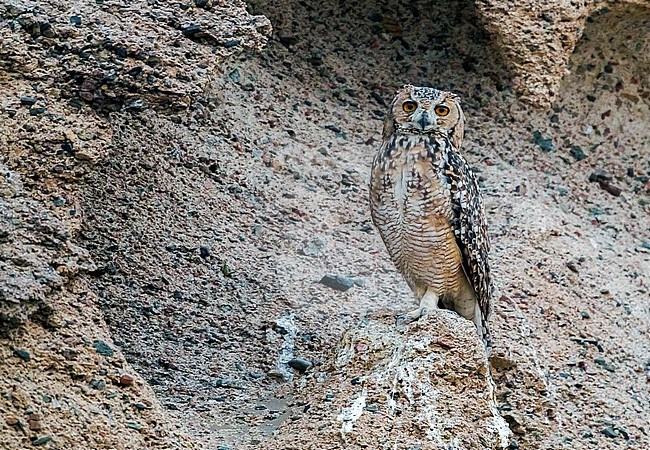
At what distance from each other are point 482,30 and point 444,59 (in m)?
0.22

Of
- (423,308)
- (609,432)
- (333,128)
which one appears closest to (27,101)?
(423,308)

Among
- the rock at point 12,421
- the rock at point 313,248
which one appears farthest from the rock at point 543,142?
the rock at point 12,421

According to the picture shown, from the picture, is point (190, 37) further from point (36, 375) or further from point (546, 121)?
point (546, 121)

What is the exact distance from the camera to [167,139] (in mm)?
4707

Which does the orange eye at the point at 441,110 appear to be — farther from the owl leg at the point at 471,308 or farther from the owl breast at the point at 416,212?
the owl leg at the point at 471,308

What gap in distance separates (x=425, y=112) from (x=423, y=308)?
2.01 ft

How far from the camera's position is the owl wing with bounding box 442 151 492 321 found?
4172 mm

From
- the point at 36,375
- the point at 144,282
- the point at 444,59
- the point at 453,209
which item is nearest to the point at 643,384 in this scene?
the point at 453,209

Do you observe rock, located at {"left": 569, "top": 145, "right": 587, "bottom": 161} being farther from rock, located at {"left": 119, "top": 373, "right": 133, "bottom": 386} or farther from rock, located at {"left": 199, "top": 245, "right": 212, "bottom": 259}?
rock, located at {"left": 119, "top": 373, "right": 133, "bottom": 386}

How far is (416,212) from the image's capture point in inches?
163

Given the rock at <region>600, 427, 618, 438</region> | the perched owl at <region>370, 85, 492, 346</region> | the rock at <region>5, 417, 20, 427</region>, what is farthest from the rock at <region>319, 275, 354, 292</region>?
the rock at <region>5, 417, 20, 427</region>

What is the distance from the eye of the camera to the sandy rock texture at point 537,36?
4945mm

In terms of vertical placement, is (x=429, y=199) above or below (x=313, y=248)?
above

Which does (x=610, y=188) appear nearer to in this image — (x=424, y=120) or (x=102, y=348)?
(x=424, y=120)
